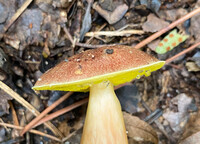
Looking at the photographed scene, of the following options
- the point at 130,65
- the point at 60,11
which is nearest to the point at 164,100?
the point at 130,65

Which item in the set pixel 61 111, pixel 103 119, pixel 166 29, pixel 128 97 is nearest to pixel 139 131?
pixel 128 97

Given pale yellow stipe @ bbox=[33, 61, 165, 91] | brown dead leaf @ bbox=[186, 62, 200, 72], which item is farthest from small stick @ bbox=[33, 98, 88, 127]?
brown dead leaf @ bbox=[186, 62, 200, 72]

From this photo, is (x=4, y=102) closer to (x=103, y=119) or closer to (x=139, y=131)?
(x=103, y=119)

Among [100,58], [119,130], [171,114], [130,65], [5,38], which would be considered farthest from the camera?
[171,114]

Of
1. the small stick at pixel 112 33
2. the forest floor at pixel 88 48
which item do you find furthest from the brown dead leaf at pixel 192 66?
the small stick at pixel 112 33

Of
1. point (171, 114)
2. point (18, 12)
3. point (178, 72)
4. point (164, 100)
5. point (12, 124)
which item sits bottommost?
point (171, 114)

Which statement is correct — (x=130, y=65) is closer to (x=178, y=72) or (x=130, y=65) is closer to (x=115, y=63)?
(x=115, y=63)

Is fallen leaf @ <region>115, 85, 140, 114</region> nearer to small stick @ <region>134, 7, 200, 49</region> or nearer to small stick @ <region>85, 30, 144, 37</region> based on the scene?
small stick @ <region>134, 7, 200, 49</region>

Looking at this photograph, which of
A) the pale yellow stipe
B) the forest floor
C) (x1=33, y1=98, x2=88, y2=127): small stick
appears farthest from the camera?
(x1=33, y1=98, x2=88, y2=127): small stick
